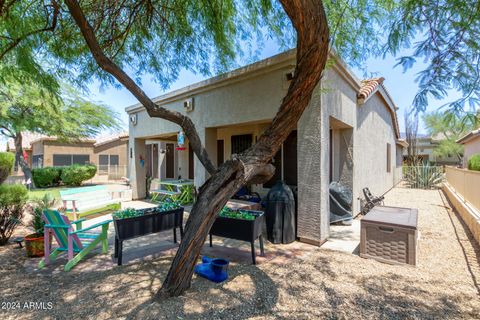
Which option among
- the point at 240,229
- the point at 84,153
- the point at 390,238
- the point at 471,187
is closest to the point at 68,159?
the point at 84,153

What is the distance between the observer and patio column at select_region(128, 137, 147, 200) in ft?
37.1

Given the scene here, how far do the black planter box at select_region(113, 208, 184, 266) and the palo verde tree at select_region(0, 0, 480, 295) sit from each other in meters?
1.59

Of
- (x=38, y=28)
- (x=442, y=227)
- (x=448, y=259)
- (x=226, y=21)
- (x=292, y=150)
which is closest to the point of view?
(x=448, y=259)

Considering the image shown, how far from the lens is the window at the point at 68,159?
2497 cm

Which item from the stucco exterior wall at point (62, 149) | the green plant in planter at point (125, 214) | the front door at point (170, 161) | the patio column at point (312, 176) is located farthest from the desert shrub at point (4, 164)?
the stucco exterior wall at point (62, 149)

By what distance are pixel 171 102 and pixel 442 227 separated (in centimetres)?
995

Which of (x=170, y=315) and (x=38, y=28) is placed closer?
(x=170, y=315)

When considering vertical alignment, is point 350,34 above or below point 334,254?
above

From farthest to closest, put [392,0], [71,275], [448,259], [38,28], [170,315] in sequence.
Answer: [38,28] → [448,259] → [392,0] → [71,275] → [170,315]

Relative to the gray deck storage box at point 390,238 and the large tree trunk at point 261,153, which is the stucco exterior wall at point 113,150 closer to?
the large tree trunk at point 261,153

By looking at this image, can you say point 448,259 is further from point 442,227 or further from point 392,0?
point 392,0

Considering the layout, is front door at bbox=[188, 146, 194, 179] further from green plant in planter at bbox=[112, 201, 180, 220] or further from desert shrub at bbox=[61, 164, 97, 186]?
desert shrub at bbox=[61, 164, 97, 186]

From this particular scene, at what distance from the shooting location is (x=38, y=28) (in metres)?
5.17

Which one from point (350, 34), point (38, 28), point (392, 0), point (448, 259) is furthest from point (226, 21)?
point (448, 259)
